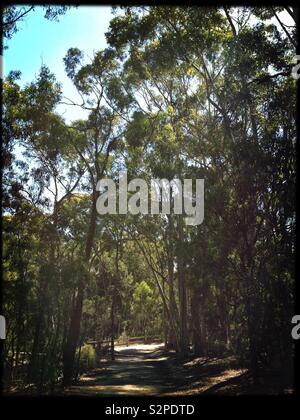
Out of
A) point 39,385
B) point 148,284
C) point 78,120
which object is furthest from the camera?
point 148,284

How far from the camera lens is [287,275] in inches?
493

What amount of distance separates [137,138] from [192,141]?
8.14 ft

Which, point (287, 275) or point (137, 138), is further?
point (137, 138)

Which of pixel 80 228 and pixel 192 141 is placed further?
pixel 80 228

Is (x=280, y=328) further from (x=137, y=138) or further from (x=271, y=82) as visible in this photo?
(x=137, y=138)

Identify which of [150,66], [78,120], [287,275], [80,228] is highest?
[150,66]

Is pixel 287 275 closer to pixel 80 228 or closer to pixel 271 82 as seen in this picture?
pixel 271 82

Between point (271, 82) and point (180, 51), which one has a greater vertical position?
point (180, 51)

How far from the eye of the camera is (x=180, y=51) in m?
15.0
